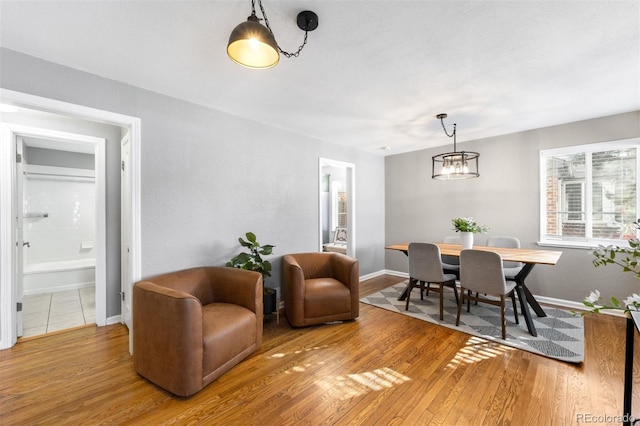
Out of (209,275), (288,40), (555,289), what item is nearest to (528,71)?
(288,40)

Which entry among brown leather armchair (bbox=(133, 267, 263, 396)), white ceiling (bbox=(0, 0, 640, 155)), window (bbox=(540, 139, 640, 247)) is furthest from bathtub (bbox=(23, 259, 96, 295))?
window (bbox=(540, 139, 640, 247))

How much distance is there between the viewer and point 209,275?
2793 millimetres

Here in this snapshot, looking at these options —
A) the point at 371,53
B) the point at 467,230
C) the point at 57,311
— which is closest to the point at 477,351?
the point at 467,230

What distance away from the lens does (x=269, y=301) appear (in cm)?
317

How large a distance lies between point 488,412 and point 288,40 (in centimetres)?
281

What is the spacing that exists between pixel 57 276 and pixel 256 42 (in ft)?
16.9

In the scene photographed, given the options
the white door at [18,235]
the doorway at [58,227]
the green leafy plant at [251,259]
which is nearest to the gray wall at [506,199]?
the green leafy plant at [251,259]

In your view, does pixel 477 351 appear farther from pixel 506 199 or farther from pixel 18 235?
pixel 18 235

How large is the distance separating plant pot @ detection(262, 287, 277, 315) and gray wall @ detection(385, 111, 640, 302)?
299 centimetres

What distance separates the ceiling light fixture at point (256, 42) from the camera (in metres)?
1.33

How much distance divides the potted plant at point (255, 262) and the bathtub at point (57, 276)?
330cm

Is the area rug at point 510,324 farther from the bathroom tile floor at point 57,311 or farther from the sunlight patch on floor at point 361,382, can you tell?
the bathroom tile floor at point 57,311

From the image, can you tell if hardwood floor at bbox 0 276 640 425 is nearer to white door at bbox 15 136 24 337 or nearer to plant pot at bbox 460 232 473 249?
white door at bbox 15 136 24 337

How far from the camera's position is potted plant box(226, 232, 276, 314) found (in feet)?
9.85
